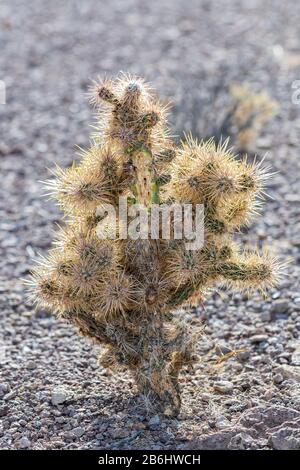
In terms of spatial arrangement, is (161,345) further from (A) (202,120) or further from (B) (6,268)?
(A) (202,120)

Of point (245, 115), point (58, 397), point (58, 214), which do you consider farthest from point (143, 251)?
point (245, 115)

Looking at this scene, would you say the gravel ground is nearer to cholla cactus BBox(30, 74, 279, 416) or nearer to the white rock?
the white rock

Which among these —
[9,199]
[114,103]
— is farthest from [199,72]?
[114,103]

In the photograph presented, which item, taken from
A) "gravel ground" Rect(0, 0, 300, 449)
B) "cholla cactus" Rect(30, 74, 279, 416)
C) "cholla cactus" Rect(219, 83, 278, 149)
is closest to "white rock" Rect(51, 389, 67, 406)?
"gravel ground" Rect(0, 0, 300, 449)

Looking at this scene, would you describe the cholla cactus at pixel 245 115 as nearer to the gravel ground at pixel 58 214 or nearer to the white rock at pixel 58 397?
the gravel ground at pixel 58 214

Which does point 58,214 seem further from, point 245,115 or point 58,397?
point 58,397

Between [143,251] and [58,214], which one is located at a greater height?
[58,214]
